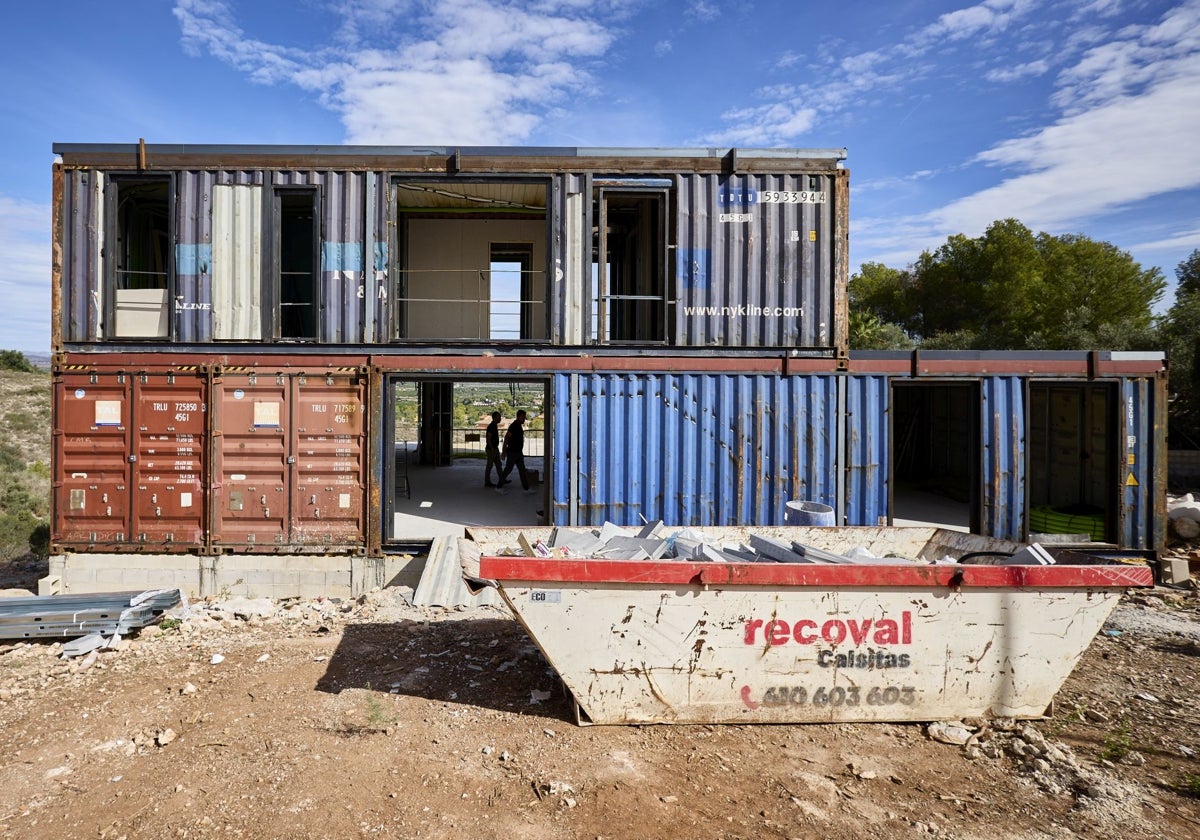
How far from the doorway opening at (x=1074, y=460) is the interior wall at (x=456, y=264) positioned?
998cm

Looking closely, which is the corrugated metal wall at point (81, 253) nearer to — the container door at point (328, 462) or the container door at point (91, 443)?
the container door at point (91, 443)

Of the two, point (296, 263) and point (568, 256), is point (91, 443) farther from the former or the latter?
point (568, 256)

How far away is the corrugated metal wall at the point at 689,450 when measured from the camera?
916cm

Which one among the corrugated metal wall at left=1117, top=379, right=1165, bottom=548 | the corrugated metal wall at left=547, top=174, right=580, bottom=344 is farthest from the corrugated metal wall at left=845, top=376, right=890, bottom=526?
the corrugated metal wall at left=547, top=174, right=580, bottom=344

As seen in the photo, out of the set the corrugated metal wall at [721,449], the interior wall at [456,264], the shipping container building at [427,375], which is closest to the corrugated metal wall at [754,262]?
the shipping container building at [427,375]

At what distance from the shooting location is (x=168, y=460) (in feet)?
29.4

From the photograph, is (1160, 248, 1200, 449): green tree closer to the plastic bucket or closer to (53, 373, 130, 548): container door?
the plastic bucket

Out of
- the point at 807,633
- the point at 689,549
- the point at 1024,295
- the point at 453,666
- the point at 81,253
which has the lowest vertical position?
the point at 453,666

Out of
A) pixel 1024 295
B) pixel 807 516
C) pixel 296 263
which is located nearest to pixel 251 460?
pixel 296 263

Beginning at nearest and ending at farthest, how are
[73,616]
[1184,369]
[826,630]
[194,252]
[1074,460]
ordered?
[826,630]
[73,616]
[194,252]
[1074,460]
[1184,369]

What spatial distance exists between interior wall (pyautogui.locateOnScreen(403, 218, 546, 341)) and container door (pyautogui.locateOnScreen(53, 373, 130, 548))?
574 centimetres

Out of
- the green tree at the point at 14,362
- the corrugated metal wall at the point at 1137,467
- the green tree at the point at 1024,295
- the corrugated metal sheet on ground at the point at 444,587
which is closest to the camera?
the corrugated metal sheet on ground at the point at 444,587

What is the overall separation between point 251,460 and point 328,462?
3.60 feet

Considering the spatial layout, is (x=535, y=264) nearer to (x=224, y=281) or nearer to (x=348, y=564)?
(x=224, y=281)
